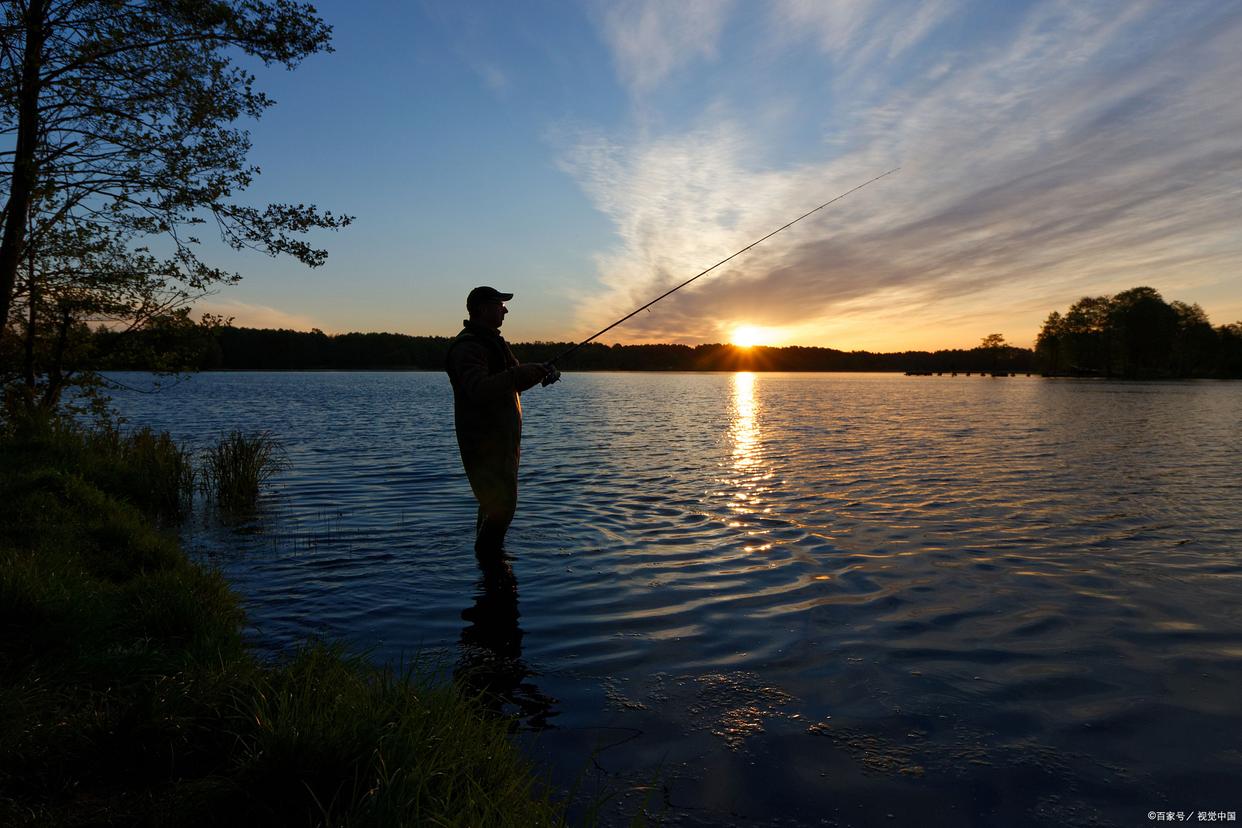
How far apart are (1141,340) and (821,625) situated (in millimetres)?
143817

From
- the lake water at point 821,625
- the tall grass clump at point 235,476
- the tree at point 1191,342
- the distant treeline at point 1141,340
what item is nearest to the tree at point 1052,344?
the distant treeline at point 1141,340

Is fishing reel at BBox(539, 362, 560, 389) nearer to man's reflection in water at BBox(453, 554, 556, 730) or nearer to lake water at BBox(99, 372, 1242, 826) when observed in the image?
man's reflection in water at BBox(453, 554, 556, 730)

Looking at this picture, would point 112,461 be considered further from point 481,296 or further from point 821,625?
point 821,625

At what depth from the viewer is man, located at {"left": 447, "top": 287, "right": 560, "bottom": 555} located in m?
7.56

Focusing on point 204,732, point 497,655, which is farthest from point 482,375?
point 204,732

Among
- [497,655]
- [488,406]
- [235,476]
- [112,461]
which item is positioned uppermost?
[488,406]

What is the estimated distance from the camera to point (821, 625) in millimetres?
7043

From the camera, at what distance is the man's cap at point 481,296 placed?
777 centimetres

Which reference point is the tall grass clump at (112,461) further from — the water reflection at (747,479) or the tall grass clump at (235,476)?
the water reflection at (747,479)

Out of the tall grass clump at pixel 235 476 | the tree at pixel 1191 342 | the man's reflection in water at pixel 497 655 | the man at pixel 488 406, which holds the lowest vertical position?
the man's reflection in water at pixel 497 655

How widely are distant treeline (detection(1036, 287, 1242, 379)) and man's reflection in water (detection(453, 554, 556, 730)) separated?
14281 centimetres

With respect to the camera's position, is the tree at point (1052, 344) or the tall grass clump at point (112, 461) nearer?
the tall grass clump at point (112, 461)

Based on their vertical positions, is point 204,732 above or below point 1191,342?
below

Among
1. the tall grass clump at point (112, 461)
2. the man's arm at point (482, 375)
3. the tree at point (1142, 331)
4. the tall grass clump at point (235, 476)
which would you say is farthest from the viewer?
the tree at point (1142, 331)
